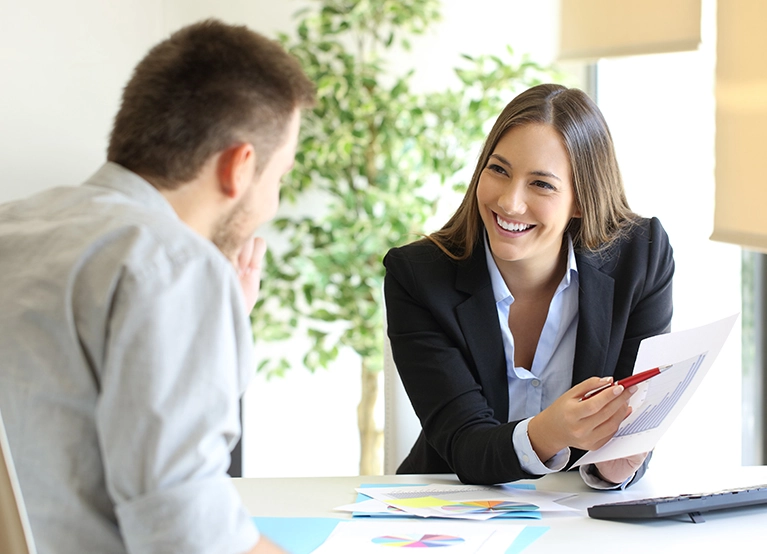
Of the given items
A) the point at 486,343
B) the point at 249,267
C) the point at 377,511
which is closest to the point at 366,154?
the point at 486,343

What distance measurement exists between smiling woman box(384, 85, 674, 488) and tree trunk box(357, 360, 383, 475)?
1284 millimetres

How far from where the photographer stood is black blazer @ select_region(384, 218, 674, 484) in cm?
167

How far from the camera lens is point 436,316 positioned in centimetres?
176

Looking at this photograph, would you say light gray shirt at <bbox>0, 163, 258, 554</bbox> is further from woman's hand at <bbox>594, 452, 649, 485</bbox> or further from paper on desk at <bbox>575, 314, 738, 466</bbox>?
woman's hand at <bbox>594, 452, 649, 485</bbox>

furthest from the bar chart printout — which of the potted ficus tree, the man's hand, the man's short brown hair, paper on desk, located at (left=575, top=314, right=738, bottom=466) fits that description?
the potted ficus tree

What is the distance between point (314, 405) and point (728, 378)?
1.57 m

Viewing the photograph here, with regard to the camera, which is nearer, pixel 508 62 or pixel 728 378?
pixel 728 378

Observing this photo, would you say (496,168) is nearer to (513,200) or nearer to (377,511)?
(513,200)

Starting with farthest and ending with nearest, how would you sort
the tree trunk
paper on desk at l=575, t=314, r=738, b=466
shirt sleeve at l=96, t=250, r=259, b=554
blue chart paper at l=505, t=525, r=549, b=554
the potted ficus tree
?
1. the tree trunk
2. the potted ficus tree
3. paper on desk at l=575, t=314, r=738, b=466
4. blue chart paper at l=505, t=525, r=549, b=554
5. shirt sleeve at l=96, t=250, r=259, b=554

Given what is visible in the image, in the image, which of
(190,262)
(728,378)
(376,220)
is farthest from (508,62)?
(190,262)

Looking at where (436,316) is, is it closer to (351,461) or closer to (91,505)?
(91,505)

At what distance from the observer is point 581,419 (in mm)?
1360

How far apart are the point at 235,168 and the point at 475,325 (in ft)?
3.11

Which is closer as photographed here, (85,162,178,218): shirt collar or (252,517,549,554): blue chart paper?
(85,162,178,218): shirt collar
